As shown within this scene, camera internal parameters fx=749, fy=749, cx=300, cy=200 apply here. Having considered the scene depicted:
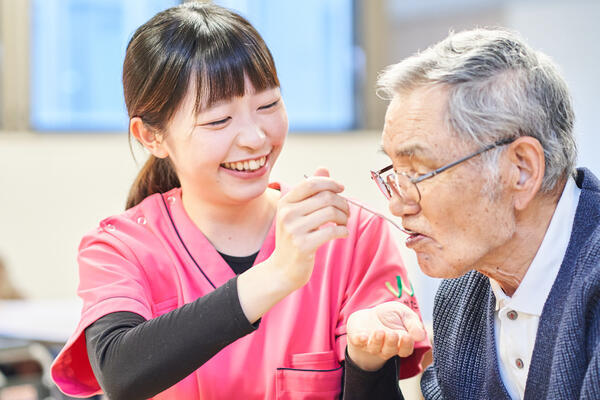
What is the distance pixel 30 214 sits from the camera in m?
4.26

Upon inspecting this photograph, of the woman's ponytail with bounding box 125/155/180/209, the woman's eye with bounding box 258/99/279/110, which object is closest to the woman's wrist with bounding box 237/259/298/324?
the woman's eye with bounding box 258/99/279/110

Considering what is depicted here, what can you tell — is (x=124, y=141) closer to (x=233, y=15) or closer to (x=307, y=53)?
(x=307, y=53)

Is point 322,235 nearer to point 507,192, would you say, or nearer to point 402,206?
point 402,206

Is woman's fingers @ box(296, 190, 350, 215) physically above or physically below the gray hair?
below

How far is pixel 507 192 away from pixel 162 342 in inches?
25.3

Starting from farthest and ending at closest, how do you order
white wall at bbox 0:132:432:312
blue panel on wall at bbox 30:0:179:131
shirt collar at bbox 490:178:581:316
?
blue panel on wall at bbox 30:0:179:131
white wall at bbox 0:132:432:312
shirt collar at bbox 490:178:581:316

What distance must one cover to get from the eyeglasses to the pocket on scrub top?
0.36 metres

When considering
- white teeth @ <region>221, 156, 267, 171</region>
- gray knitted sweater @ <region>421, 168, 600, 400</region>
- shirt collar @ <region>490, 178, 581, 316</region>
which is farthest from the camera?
white teeth @ <region>221, 156, 267, 171</region>

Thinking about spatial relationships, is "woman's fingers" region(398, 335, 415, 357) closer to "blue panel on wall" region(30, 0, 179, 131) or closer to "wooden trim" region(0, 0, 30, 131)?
"blue panel on wall" region(30, 0, 179, 131)

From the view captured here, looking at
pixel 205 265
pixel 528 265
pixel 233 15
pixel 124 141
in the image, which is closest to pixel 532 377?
pixel 528 265

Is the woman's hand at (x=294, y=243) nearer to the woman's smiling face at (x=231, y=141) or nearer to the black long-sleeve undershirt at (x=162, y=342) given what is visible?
the black long-sleeve undershirt at (x=162, y=342)

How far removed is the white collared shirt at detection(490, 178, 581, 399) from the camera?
4.25 feet

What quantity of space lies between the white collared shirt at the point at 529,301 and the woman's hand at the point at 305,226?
337 millimetres

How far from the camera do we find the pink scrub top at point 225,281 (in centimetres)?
145
